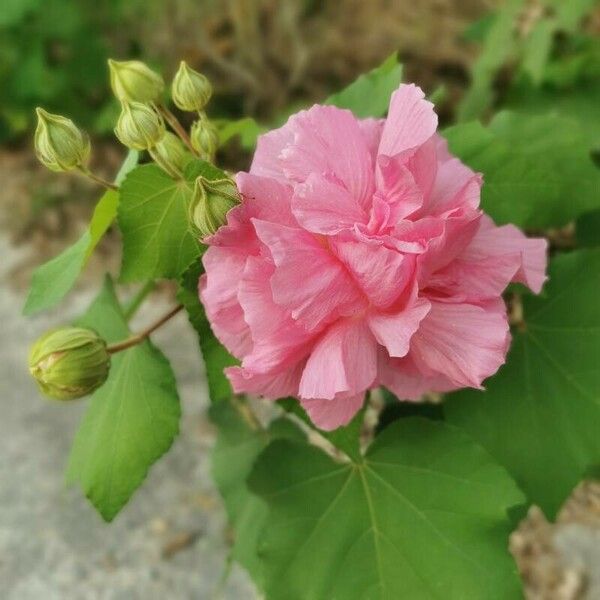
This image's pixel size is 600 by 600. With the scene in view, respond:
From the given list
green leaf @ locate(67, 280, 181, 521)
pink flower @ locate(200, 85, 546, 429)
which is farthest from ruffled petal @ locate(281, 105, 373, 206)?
green leaf @ locate(67, 280, 181, 521)

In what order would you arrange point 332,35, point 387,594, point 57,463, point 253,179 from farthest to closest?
point 332,35, point 57,463, point 387,594, point 253,179

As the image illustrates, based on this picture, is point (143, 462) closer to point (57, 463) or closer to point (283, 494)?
point (283, 494)

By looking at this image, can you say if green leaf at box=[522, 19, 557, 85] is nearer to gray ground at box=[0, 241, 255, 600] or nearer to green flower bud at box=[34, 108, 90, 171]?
gray ground at box=[0, 241, 255, 600]

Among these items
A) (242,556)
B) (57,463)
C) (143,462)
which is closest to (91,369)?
(143,462)

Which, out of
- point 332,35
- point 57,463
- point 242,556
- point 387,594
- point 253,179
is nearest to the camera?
point 253,179

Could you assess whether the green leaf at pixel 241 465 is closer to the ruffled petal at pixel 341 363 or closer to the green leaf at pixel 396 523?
the green leaf at pixel 396 523

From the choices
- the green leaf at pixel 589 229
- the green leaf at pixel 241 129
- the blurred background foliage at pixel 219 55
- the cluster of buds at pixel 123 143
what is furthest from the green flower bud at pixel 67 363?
the blurred background foliage at pixel 219 55
